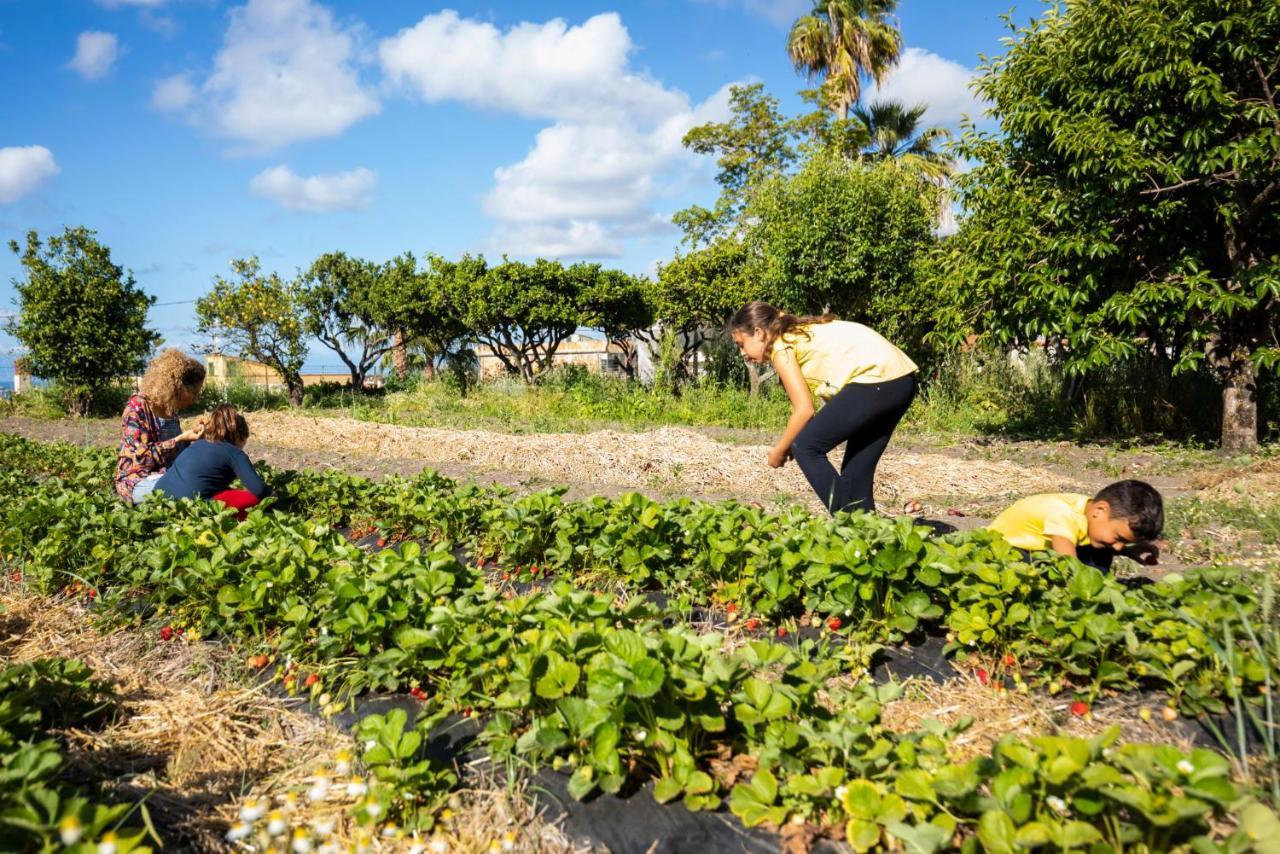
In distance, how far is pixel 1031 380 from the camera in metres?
12.0

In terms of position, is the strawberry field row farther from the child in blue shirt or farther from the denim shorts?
the denim shorts

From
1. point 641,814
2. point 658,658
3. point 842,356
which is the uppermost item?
point 842,356

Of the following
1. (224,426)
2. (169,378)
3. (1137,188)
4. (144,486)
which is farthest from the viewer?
(1137,188)

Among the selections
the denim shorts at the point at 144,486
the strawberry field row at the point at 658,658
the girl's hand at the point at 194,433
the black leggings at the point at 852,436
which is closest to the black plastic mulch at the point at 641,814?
the strawberry field row at the point at 658,658

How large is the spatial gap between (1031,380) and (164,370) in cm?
1198

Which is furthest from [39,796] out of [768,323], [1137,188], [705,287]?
[705,287]

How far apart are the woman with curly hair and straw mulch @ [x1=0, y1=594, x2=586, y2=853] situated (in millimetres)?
1821

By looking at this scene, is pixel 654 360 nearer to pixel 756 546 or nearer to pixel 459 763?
pixel 756 546

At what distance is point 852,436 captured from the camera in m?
3.63

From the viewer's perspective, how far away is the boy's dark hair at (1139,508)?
108 inches

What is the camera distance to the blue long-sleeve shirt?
13.5 feet

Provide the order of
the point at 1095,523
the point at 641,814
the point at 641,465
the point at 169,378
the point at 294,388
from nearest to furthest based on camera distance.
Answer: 1. the point at 641,814
2. the point at 1095,523
3. the point at 169,378
4. the point at 641,465
5. the point at 294,388

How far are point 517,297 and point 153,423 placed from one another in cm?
1019

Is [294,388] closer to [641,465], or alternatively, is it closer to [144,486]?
[641,465]
